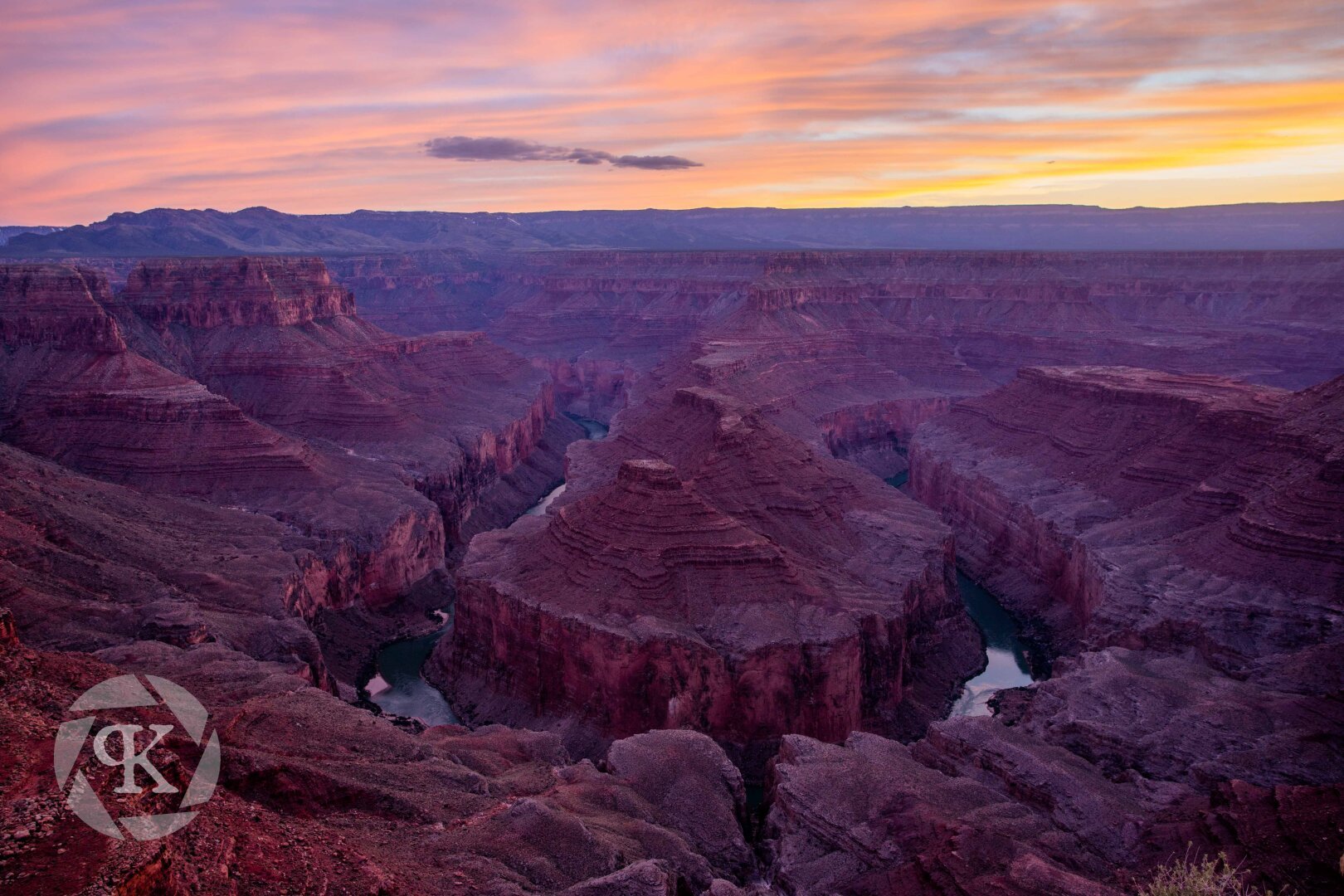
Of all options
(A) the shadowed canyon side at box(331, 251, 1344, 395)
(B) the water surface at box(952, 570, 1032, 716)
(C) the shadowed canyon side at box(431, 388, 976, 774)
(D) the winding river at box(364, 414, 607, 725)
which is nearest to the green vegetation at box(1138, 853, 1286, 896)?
(C) the shadowed canyon side at box(431, 388, 976, 774)

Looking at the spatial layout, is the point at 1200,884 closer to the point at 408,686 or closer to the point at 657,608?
the point at 657,608

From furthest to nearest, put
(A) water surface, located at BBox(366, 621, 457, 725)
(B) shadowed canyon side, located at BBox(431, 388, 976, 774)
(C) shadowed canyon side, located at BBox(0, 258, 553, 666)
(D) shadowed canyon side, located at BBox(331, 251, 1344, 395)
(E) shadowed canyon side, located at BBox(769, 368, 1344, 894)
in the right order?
(D) shadowed canyon side, located at BBox(331, 251, 1344, 395) → (C) shadowed canyon side, located at BBox(0, 258, 553, 666) → (A) water surface, located at BBox(366, 621, 457, 725) → (B) shadowed canyon side, located at BBox(431, 388, 976, 774) → (E) shadowed canyon side, located at BBox(769, 368, 1344, 894)

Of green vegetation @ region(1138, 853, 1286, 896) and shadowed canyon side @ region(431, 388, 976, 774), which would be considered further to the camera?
shadowed canyon side @ region(431, 388, 976, 774)

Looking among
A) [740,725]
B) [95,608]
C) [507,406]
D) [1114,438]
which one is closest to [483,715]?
[740,725]

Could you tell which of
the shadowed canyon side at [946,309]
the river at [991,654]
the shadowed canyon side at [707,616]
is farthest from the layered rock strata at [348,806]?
the shadowed canyon side at [946,309]

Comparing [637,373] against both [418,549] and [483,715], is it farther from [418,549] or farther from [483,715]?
[483,715]

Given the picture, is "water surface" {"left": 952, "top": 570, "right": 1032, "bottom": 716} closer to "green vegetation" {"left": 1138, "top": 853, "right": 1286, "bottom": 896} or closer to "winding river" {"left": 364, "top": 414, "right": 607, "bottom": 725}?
"green vegetation" {"left": 1138, "top": 853, "right": 1286, "bottom": 896}

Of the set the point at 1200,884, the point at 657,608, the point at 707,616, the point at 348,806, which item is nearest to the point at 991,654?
the point at 707,616
